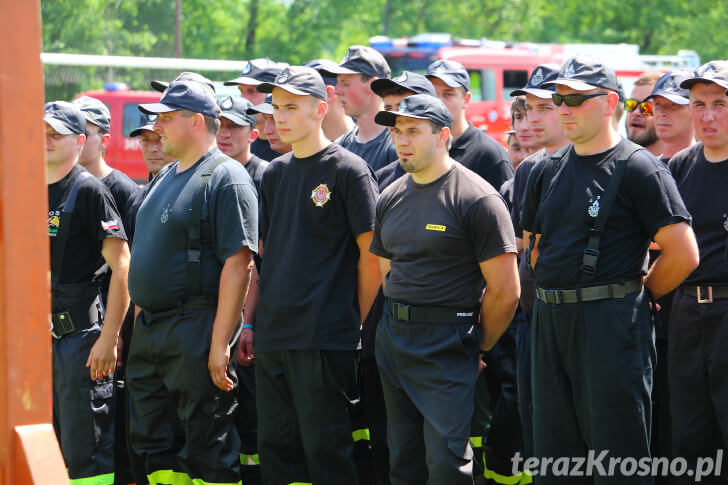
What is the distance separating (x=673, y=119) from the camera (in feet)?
19.1

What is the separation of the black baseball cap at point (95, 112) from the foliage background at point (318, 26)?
15.6m

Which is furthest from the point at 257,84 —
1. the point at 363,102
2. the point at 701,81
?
the point at 701,81

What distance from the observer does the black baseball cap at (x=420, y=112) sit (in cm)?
493

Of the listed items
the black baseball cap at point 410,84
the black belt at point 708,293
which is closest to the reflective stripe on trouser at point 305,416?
the black baseball cap at point 410,84

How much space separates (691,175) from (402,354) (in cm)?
190

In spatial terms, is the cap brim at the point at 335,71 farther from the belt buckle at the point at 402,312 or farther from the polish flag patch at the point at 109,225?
the belt buckle at the point at 402,312

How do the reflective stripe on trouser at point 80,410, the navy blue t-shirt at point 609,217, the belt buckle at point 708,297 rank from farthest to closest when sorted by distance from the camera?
the reflective stripe on trouser at point 80,410 < the belt buckle at point 708,297 < the navy blue t-shirt at point 609,217

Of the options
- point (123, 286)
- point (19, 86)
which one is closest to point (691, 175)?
point (123, 286)

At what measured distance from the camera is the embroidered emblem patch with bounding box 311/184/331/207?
5.15m

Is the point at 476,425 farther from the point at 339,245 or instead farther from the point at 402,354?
the point at 339,245

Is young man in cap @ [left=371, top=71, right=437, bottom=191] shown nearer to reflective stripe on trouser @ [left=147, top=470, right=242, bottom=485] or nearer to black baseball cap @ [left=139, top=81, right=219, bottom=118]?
black baseball cap @ [left=139, top=81, right=219, bottom=118]

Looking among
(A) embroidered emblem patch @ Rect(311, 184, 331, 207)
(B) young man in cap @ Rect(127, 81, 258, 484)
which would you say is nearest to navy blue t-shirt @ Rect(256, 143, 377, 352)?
(A) embroidered emblem patch @ Rect(311, 184, 331, 207)

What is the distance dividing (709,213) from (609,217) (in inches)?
37.0

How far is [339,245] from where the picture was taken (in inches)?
206
